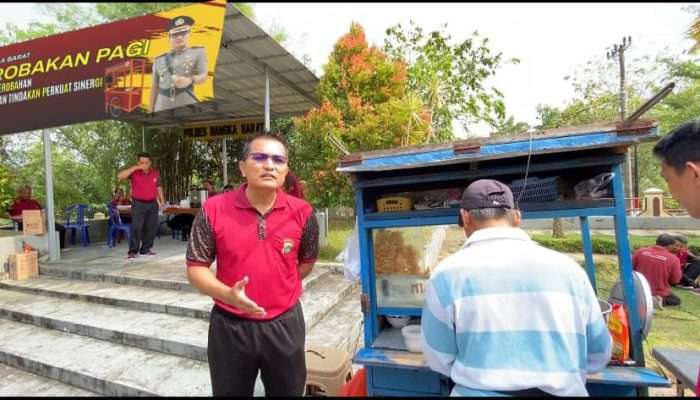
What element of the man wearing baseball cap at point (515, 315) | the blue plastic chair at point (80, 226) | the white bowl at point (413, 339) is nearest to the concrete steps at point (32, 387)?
the white bowl at point (413, 339)

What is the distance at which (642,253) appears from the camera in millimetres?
5840

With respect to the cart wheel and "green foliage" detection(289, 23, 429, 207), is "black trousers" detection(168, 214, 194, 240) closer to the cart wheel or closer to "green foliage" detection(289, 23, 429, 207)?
"green foliage" detection(289, 23, 429, 207)

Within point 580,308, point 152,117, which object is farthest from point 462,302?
point 152,117

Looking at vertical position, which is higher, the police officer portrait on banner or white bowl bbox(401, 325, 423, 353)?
the police officer portrait on banner

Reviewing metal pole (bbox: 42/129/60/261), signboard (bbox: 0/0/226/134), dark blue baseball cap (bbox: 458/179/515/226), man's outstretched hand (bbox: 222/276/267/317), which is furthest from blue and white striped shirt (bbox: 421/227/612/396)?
metal pole (bbox: 42/129/60/261)

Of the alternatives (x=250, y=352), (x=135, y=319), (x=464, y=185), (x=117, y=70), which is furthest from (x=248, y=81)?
(x=250, y=352)

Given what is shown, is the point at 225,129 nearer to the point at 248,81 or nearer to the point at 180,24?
the point at 248,81

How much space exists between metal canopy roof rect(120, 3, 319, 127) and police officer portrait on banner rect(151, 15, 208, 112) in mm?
746

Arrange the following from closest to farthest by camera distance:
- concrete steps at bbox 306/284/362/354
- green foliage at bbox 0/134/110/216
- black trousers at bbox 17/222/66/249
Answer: concrete steps at bbox 306/284/362/354, black trousers at bbox 17/222/66/249, green foliage at bbox 0/134/110/216

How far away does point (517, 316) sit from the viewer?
1.27 metres

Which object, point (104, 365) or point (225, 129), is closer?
point (104, 365)

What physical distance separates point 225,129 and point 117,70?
597 cm

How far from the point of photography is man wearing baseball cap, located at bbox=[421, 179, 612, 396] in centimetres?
127

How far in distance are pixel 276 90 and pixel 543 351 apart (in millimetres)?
9244
